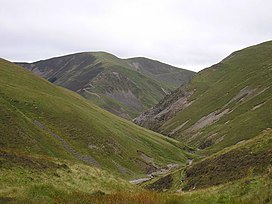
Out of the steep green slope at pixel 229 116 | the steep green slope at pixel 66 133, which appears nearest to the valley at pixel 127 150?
the steep green slope at pixel 66 133

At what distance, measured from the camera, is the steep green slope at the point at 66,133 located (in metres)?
72.8

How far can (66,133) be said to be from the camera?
3369 inches

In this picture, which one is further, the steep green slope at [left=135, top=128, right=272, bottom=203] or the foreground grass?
the steep green slope at [left=135, top=128, right=272, bottom=203]

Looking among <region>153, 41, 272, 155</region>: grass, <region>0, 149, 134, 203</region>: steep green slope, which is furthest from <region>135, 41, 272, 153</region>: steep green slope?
<region>0, 149, 134, 203</region>: steep green slope

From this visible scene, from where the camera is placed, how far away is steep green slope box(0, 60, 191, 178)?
72812mm

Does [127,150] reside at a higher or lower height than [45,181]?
lower

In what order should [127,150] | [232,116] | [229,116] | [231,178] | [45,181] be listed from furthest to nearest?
[229,116] → [232,116] → [127,150] → [231,178] → [45,181]

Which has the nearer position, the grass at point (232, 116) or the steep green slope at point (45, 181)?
the steep green slope at point (45, 181)

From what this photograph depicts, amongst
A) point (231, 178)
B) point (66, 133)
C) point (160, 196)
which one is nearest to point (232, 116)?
point (66, 133)

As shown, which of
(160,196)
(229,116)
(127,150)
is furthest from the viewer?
(229,116)

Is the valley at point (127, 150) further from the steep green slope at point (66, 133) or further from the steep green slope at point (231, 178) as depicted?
the steep green slope at point (66, 133)

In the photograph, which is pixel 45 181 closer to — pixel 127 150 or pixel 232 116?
pixel 127 150

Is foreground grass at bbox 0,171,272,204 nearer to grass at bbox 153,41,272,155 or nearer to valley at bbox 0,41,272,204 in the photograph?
valley at bbox 0,41,272,204

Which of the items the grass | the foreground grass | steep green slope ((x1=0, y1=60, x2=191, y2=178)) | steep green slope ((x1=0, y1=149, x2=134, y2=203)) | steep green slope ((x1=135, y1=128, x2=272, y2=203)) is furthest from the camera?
the grass
